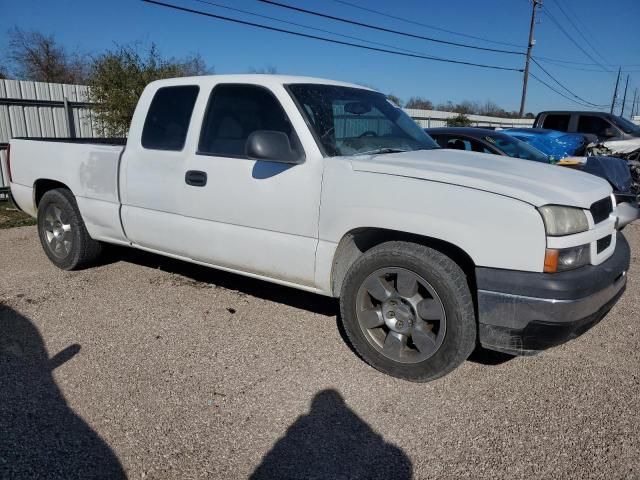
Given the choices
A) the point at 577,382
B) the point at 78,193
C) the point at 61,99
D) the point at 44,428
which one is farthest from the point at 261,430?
the point at 61,99

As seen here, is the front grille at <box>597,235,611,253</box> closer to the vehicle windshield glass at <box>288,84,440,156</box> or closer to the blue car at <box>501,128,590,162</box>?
the vehicle windshield glass at <box>288,84,440,156</box>

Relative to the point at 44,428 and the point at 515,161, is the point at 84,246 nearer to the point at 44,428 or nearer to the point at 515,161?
the point at 44,428

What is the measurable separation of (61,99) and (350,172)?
10.8 m

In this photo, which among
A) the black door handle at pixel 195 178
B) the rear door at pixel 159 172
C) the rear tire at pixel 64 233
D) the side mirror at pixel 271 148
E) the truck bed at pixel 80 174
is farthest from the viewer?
the rear tire at pixel 64 233

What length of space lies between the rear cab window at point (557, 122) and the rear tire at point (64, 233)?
1251cm

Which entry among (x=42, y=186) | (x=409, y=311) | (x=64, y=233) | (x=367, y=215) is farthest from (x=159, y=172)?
(x=409, y=311)

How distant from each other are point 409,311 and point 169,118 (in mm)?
2638

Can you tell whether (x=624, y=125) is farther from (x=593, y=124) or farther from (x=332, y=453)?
(x=332, y=453)

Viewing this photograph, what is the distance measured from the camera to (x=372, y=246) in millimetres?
3646

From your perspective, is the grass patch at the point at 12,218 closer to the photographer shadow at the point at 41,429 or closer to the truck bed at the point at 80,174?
the truck bed at the point at 80,174

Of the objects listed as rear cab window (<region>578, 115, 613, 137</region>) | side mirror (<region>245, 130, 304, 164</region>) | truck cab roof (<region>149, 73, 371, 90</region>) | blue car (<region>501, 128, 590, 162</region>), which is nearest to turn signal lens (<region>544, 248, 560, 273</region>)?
side mirror (<region>245, 130, 304, 164</region>)

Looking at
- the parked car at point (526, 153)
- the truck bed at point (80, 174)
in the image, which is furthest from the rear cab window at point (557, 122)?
the truck bed at point (80, 174)

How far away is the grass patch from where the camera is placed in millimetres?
8523

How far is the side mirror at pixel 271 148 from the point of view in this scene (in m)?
3.42
